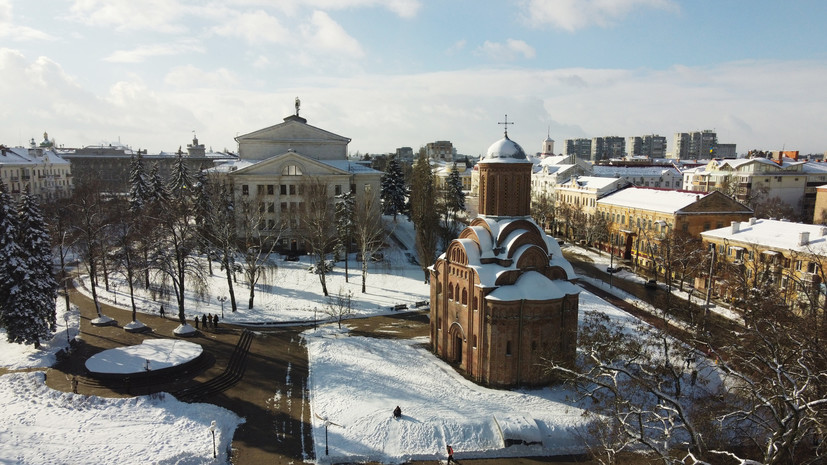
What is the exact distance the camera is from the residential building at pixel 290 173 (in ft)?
160

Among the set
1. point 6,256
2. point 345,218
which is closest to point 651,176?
point 345,218

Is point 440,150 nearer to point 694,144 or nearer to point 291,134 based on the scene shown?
point 694,144

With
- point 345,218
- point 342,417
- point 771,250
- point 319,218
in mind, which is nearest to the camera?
point 342,417

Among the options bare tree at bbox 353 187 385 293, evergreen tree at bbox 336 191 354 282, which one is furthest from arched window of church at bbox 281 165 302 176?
evergreen tree at bbox 336 191 354 282

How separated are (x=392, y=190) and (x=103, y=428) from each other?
44.0 meters

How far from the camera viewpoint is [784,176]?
2579 inches

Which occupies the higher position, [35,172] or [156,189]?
[35,172]

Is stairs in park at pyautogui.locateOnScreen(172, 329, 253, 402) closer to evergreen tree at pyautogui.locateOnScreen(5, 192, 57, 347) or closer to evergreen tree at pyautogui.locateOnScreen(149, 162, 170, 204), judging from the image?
evergreen tree at pyautogui.locateOnScreen(5, 192, 57, 347)

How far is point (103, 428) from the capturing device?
2030 centimetres

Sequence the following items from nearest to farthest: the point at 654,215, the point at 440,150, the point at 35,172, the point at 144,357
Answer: the point at 144,357, the point at 654,215, the point at 35,172, the point at 440,150

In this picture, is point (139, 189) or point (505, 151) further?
point (139, 189)

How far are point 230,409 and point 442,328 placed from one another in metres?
11.7

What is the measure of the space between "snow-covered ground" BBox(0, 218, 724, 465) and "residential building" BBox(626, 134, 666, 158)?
181m

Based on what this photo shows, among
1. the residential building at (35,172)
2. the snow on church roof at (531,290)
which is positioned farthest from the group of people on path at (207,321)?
the residential building at (35,172)
